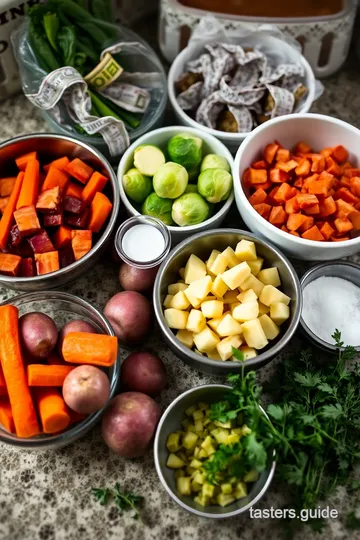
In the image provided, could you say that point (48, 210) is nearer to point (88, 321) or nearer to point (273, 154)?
point (88, 321)

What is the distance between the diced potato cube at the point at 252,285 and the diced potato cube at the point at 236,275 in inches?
0.9

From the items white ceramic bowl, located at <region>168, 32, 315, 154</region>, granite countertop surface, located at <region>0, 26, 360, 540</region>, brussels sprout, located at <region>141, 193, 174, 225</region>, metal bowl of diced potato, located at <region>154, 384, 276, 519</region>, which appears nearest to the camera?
metal bowl of diced potato, located at <region>154, 384, 276, 519</region>

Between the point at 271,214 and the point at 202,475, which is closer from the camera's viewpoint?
the point at 202,475

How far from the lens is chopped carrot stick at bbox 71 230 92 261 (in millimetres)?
1500

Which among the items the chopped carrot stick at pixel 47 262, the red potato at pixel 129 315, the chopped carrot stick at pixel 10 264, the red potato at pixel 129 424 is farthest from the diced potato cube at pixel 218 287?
the chopped carrot stick at pixel 10 264

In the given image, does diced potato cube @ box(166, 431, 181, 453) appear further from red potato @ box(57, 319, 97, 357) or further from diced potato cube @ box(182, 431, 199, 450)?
red potato @ box(57, 319, 97, 357)

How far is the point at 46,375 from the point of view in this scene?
1.30m

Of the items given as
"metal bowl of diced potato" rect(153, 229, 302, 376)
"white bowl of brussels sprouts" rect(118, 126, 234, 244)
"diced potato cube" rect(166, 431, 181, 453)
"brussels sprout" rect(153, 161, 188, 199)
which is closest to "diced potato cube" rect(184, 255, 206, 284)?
"metal bowl of diced potato" rect(153, 229, 302, 376)

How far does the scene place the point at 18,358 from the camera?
1325mm

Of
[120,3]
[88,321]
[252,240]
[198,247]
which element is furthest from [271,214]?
[120,3]

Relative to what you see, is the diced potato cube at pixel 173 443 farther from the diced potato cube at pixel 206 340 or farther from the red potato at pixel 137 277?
the red potato at pixel 137 277

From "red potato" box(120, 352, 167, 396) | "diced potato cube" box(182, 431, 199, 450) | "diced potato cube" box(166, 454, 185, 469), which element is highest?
"red potato" box(120, 352, 167, 396)

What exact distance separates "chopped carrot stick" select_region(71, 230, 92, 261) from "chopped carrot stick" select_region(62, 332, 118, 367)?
264mm

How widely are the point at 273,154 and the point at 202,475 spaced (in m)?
0.93
